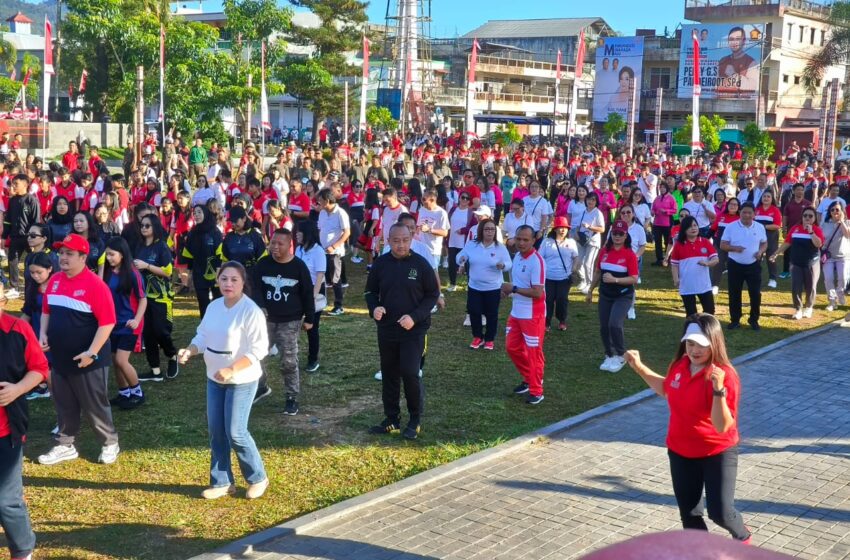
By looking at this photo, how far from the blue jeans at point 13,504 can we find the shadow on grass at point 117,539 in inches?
15.9

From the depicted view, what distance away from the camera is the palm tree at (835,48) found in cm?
6159

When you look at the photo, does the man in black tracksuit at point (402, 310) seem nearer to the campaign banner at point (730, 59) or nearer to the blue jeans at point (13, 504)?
the blue jeans at point (13, 504)

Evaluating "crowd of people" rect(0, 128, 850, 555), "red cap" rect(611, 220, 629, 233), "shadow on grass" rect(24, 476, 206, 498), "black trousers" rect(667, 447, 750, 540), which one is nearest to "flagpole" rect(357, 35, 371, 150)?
"crowd of people" rect(0, 128, 850, 555)

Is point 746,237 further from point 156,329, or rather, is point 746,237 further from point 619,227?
point 156,329

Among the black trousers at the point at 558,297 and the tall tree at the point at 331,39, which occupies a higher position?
the tall tree at the point at 331,39

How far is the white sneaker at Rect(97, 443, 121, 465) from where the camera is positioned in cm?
748

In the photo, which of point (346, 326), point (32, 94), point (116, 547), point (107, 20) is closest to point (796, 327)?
point (346, 326)

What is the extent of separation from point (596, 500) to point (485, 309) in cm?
485

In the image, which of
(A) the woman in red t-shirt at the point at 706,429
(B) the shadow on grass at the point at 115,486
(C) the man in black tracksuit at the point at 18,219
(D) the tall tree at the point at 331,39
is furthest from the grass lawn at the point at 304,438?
(D) the tall tree at the point at 331,39

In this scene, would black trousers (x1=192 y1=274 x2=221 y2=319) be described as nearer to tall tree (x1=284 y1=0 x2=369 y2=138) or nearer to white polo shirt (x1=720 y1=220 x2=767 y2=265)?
white polo shirt (x1=720 y1=220 x2=767 y2=265)

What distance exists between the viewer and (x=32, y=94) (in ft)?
215

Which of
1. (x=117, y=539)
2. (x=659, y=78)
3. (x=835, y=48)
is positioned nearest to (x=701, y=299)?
(x=117, y=539)

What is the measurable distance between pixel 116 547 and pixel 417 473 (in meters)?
2.35

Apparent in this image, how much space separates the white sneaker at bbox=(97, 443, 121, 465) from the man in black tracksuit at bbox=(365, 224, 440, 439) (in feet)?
7.43
